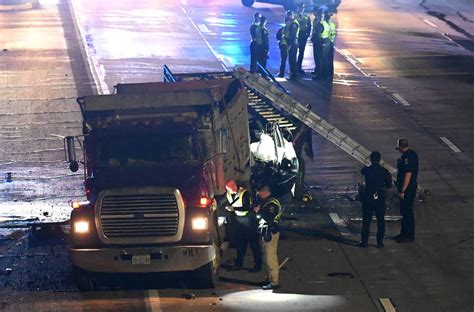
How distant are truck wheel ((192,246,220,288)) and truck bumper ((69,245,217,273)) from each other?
1.11 ft

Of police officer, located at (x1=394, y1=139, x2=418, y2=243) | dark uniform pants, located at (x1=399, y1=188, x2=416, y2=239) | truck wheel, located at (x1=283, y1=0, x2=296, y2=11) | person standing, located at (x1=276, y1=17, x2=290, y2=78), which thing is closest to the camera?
police officer, located at (x1=394, y1=139, x2=418, y2=243)

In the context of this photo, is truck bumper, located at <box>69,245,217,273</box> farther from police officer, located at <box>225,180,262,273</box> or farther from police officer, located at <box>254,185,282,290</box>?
police officer, located at <box>225,180,262,273</box>

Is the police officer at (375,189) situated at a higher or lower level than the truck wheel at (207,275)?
higher

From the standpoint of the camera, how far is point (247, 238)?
574 inches

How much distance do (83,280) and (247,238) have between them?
7.94 ft

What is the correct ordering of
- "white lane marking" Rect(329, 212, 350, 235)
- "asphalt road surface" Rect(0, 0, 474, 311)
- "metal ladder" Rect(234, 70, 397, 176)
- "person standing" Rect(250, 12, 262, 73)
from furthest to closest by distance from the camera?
"person standing" Rect(250, 12, 262, 73) < "metal ladder" Rect(234, 70, 397, 176) < "white lane marking" Rect(329, 212, 350, 235) < "asphalt road surface" Rect(0, 0, 474, 311)

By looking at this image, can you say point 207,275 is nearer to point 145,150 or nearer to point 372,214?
point 145,150

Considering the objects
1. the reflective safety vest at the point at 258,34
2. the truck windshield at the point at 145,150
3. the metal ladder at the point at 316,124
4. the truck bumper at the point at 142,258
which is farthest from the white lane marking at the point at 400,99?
the truck bumper at the point at 142,258

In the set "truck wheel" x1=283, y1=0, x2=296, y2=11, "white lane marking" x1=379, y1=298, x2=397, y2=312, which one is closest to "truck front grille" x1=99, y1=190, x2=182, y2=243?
"white lane marking" x1=379, y1=298, x2=397, y2=312

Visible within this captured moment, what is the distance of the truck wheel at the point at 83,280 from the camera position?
44.9 feet

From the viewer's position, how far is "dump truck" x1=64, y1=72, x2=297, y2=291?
13.3 metres

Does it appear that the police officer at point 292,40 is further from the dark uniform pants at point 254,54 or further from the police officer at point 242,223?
the police officer at point 242,223

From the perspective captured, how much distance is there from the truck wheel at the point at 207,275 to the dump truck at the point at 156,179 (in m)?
0.02

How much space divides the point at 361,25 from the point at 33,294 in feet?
83.6
